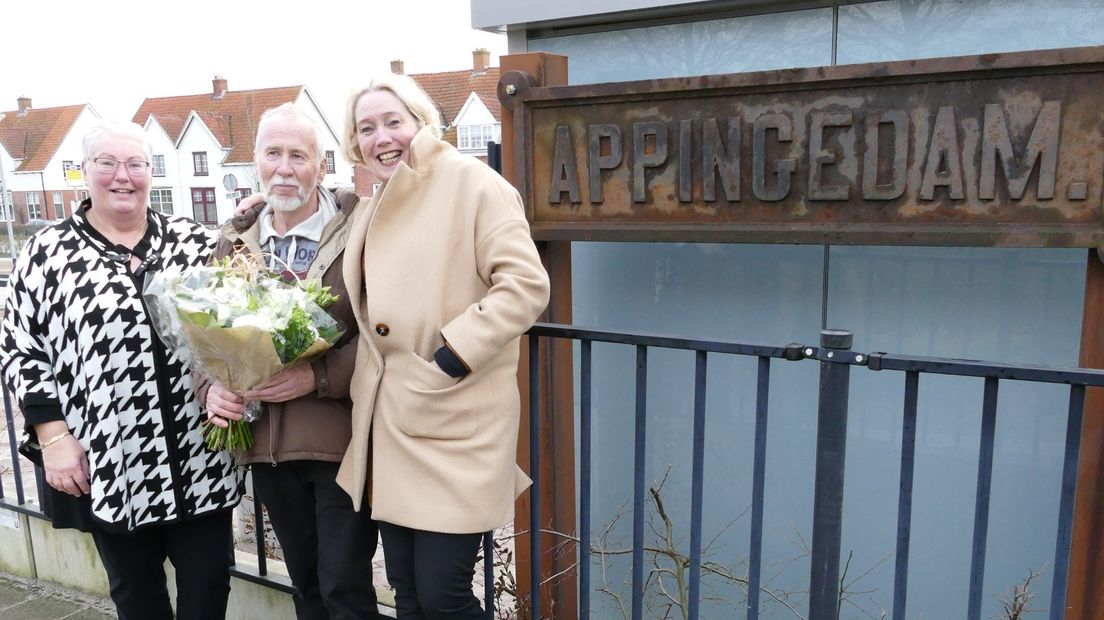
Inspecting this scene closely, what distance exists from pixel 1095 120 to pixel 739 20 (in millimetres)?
1277

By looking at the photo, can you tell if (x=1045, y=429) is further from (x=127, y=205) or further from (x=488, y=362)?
(x=127, y=205)

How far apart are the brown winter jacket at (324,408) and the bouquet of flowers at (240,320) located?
2.7 inches

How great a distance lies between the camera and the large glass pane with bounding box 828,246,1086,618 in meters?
2.79

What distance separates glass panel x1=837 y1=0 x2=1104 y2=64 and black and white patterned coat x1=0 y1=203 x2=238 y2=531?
2.51 metres

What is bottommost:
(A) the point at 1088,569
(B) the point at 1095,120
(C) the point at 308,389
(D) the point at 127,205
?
(A) the point at 1088,569

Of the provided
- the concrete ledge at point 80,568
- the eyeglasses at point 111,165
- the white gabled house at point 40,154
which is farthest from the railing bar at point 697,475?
the white gabled house at point 40,154

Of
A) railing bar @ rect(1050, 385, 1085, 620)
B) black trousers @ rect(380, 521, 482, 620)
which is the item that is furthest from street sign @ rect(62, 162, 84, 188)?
railing bar @ rect(1050, 385, 1085, 620)

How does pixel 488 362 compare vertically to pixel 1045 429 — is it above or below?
above

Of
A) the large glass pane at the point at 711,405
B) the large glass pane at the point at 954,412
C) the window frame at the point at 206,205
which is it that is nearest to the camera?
the large glass pane at the point at 954,412

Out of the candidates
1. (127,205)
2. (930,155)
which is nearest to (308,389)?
(127,205)

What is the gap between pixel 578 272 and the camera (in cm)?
352

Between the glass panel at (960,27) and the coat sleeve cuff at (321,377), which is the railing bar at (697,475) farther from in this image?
the glass panel at (960,27)

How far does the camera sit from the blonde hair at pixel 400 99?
220 cm

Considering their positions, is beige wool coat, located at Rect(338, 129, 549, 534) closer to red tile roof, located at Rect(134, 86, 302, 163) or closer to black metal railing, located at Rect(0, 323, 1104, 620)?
black metal railing, located at Rect(0, 323, 1104, 620)
